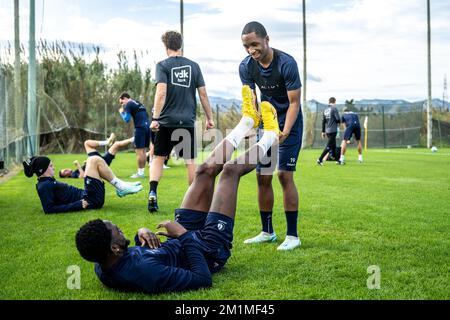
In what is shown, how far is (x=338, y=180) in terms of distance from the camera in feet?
41.5

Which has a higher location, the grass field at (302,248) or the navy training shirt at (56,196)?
the navy training shirt at (56,196)

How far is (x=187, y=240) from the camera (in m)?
4.21

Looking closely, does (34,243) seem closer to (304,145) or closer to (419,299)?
(419,299)

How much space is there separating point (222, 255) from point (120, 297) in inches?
34.9

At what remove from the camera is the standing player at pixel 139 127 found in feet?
44.0

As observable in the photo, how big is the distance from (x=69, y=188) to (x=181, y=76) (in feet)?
7.40

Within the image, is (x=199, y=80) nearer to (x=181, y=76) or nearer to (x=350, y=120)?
(x=181, y=76)

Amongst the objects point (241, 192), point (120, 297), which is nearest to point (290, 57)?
point (120, 297)

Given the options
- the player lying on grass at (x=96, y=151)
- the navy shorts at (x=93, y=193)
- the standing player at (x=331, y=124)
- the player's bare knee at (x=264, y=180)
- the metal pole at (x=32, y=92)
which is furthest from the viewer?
the standing player at (x=331, y=124)

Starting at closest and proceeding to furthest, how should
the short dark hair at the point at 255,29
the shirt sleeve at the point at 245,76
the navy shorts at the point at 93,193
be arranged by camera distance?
1. the short dark hair at the point at 255,29
2. the shirt sleeve at the point at 245,76
3. the navy shorts at the point at 93,193

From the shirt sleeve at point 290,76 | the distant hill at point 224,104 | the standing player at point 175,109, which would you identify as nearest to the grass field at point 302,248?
the standing player at point 175,109

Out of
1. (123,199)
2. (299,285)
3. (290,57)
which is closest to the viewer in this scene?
(299,285)

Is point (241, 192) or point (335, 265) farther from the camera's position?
point (241, 192)

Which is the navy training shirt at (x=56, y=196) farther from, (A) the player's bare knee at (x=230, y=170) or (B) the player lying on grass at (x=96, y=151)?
(A) the player's bare knee at (x=230, y=170)
